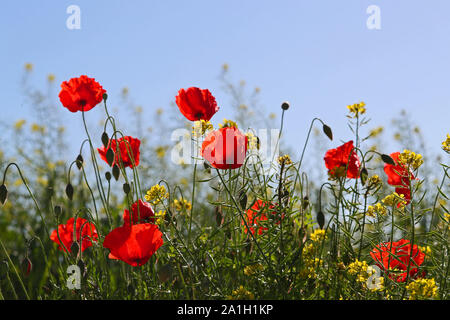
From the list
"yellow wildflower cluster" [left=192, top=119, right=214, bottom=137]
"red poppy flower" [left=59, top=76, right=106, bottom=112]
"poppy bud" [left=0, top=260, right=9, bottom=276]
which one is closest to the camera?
"yellow wildflower cluster" [left=192, top=119, right=214, bottom=137]

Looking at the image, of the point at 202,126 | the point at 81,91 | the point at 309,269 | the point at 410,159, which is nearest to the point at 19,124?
the point at 81,91

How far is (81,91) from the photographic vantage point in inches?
67.7

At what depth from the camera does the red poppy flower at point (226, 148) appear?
1.30m

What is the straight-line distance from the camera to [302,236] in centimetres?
150

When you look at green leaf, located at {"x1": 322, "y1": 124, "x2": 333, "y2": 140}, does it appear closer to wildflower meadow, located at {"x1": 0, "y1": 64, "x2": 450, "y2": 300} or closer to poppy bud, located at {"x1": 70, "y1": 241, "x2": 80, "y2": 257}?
wildflower meadow, located at {"x1": 0, "y1": 64, "x2": 450, "y2": 300}

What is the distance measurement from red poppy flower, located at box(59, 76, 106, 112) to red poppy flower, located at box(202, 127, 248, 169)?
60 centimetres

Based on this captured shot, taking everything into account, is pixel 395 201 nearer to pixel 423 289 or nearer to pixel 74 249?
pixel 423 289

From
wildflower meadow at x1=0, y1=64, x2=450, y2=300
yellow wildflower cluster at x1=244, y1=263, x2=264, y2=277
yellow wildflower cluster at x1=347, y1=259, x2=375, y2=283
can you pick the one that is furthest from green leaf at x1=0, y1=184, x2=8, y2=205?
yellow wildflower cluster at x1=347, y1=259, x2=375, y2=283

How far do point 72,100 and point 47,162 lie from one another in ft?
6.85

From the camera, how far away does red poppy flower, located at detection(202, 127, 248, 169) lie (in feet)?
4.26

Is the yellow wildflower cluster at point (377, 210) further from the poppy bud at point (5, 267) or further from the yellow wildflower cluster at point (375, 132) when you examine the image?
the poppy bud at point (5, 267)
